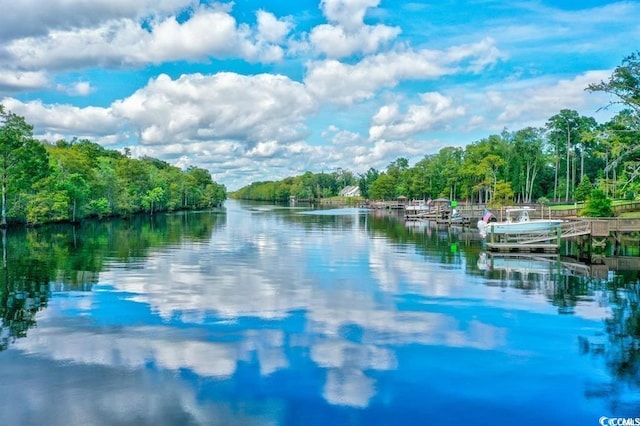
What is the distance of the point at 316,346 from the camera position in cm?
1435

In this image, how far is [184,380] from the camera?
1185cm

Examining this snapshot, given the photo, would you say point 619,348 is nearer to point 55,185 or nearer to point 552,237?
point 552,237

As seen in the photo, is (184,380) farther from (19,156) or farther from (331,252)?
(19,156)

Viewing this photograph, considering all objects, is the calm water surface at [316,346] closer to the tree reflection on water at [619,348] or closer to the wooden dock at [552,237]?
the tree reflection on water at [619,348]

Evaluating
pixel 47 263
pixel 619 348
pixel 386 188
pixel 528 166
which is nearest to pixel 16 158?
pixel 47 263

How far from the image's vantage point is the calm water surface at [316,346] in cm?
1060

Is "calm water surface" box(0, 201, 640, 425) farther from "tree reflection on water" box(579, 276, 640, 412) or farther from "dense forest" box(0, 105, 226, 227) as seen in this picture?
"dense forest" box(0, 105, 226, 227)

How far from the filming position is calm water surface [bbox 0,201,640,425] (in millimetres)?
10602

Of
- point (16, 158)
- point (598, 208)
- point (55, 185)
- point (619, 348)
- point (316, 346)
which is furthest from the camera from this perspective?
point (55, 185)

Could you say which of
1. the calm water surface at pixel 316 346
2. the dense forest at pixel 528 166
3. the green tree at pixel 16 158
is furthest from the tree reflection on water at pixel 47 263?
the dense forest at pixel 528 166

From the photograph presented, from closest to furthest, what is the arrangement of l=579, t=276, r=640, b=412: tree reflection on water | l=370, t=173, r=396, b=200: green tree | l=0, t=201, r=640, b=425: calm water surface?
1. l=0, t=201, r=640, b=425: calm water surface
2. l=579, t=276, r=640, b=412: tree reflection on water
3. l=370, t=173, r=396, b=200: green tree

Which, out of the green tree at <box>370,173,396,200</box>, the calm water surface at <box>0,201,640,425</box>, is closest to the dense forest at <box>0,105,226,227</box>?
the calm water surface at <box>0,201,640,425</box>

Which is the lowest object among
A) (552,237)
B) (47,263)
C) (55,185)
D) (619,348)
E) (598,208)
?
(619,348)

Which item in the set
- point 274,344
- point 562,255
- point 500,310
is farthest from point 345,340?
point 562,255
